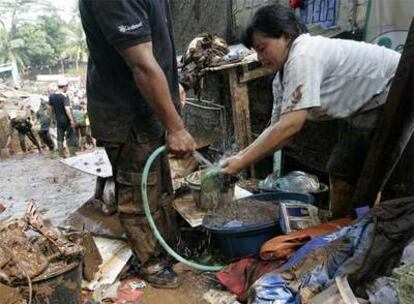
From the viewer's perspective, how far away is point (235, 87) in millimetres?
4898

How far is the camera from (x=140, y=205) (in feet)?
9.95

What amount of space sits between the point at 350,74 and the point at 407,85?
1.17 feet

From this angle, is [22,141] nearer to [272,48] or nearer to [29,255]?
[29,255]

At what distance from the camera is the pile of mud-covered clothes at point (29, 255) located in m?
2.45

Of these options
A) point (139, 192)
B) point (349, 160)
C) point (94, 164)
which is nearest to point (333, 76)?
point (349, 160)

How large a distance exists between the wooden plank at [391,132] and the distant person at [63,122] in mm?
10012

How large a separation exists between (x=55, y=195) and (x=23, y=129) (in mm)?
8095

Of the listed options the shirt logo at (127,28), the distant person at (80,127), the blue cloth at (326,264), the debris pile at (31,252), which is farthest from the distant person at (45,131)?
the blue cloth at (326,264)

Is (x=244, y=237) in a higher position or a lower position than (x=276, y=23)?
lower

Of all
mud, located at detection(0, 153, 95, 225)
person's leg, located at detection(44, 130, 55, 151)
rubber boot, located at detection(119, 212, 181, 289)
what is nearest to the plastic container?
rubber boot, located at detection(119, 212, 181, 289)

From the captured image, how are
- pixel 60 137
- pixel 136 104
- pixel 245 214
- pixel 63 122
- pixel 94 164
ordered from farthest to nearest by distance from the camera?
1. pixel 60 137
2. pixel 63 122
3. pixel 94 164
4. pixel 245 214
5. pixel 136 104

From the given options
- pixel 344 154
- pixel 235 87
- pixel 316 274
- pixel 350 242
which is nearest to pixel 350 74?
pixel 344 154

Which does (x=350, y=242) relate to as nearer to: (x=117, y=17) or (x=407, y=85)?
(x=407, y=85)

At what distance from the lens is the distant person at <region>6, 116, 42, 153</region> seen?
511 inches
